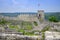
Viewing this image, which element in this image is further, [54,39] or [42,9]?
[42,9]

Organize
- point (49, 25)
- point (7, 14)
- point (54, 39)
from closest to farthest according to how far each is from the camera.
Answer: point (54, 39) → point (49, 25) → point (7, 14)

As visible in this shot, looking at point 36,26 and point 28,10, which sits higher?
point 28,10

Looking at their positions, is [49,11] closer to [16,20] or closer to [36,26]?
[36,26]

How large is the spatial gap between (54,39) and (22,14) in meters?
2.73

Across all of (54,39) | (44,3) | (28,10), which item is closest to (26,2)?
(28,10)

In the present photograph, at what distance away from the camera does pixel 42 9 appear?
481 centimetres

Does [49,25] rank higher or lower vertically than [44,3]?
lower

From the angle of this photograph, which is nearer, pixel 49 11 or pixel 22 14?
pixel 49 11

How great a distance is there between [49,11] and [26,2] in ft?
2.89

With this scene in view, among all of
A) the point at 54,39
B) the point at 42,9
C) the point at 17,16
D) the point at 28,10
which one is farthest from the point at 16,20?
the point at 54,39

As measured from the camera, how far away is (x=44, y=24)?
4.68 metres

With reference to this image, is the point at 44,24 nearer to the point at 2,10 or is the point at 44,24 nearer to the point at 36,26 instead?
the point at 36,26

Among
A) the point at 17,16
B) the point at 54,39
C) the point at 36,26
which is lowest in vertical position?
the point at 36,26

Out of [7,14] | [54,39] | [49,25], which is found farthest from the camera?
[7,14]
